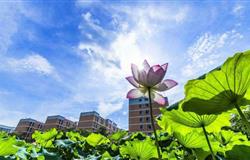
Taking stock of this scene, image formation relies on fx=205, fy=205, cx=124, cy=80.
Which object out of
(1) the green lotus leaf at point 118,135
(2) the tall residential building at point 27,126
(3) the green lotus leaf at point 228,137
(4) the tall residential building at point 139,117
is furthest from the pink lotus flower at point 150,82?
(2) the tall residential building at point 27,126

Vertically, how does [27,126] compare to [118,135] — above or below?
above

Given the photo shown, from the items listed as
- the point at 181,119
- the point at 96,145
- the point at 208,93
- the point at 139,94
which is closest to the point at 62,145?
the point at 96,145

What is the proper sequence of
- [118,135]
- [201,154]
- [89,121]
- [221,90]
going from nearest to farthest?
[221,90], [201,154], [118,135], [89,121]

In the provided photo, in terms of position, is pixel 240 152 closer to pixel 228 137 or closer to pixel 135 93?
pixel 135 93

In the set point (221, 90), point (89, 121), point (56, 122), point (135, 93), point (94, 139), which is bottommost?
point (221, 90)

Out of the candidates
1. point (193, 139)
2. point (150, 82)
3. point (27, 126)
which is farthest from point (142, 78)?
point (27, 126)

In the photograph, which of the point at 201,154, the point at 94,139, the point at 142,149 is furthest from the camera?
the point at 94,139

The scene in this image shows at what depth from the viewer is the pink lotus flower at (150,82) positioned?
0.78 m

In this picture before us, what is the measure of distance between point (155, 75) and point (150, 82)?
0.03m

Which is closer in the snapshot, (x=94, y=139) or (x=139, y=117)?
(x=94, y=139)

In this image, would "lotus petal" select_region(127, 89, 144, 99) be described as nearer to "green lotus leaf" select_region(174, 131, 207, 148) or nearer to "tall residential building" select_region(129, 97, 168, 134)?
"green lotus leaf" select_region(174, 131, 207, 148)

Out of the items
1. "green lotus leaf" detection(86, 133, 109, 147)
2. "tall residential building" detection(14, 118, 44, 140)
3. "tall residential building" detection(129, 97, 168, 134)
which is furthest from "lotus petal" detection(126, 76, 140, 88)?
"tall residential building" detection(14, 118, 44, 140)

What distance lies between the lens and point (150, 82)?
793mm

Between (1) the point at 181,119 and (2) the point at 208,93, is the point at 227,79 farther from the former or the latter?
(1) the point at 181,119
